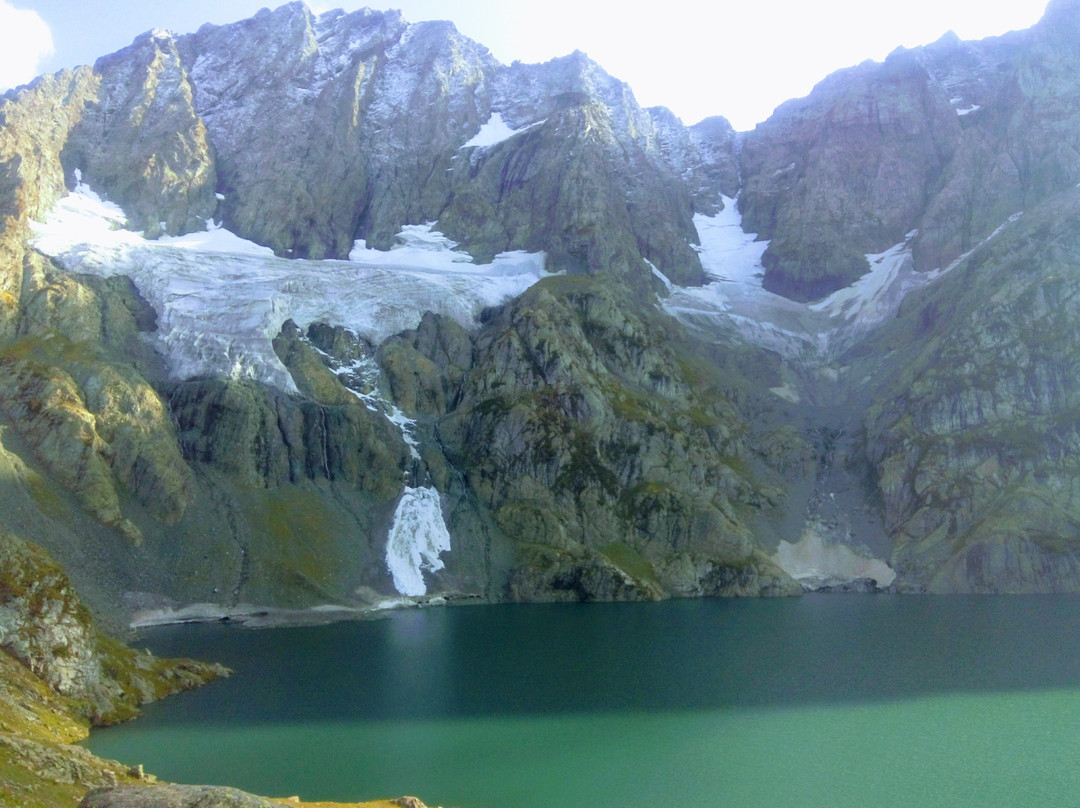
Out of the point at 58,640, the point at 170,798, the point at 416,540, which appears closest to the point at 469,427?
the point at 416,540

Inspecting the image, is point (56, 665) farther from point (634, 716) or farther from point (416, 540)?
point (416, 540)

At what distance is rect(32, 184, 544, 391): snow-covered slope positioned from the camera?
456ft

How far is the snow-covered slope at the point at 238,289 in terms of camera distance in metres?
139

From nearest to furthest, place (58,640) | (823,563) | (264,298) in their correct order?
1. (58,640)
2. (823,563)
3. (264,298)

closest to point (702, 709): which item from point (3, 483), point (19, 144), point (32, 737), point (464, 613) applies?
point (32, 737)

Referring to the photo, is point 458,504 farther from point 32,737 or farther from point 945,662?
point 32,737

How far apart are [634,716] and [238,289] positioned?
398ft

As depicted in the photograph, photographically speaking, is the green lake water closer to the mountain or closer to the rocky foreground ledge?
the rocky foreground ledge

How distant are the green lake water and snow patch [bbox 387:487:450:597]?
2560 centimetres

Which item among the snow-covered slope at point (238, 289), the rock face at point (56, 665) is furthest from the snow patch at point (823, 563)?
the rock face at point (56, 665)

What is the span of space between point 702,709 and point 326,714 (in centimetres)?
2292

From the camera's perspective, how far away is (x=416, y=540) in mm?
123750

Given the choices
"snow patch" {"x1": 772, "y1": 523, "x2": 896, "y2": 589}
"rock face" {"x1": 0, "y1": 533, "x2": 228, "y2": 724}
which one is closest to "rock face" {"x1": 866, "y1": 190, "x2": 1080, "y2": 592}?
"snow patch" {"x1": 772, "y1": 523, "x2": 896, "y2": 589}

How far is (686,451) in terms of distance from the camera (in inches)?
5886
